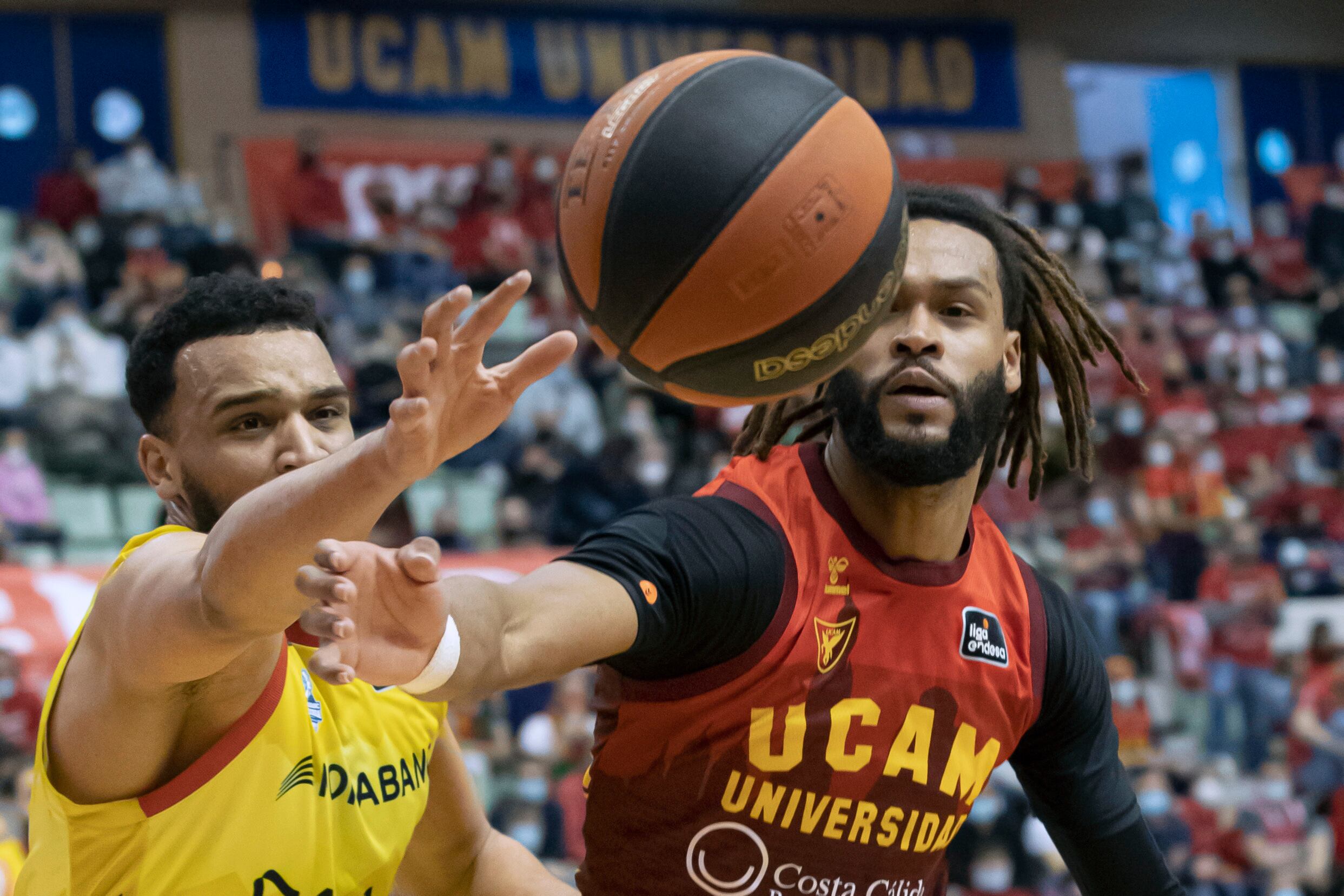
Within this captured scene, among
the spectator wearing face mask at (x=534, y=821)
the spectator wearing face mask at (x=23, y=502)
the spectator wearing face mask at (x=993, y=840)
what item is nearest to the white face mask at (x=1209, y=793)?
the spectator wearing face mask at (x=993, y=840)

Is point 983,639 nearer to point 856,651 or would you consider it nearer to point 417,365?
point 856,651

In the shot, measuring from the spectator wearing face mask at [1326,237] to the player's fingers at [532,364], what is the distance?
636 inches

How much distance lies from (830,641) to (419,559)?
3.87ft

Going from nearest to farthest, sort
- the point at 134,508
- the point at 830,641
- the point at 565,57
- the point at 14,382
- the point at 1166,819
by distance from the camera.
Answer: the point at 830,641 < the point at 1166,819 < the point at 134,508 < the point at 14,382 < the point at 565,57

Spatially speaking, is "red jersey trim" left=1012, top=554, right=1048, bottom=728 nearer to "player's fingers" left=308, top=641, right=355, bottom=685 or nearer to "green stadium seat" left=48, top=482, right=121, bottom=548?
"player's fingers" left=308, top=641, right=355, bottom=685

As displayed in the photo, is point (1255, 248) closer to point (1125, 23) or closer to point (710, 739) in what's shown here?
point (1125, 23)

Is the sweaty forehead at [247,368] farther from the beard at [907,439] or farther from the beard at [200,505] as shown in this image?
the beard at [907,439]

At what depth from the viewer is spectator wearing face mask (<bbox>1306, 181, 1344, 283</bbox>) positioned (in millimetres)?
16359

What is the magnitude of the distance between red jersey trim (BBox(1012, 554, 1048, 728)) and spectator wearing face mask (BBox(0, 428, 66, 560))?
716 centimetres

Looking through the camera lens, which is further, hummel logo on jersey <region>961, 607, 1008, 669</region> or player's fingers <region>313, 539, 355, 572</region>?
hummel logo on jersey <region>961, 607, 1008, 669</region>

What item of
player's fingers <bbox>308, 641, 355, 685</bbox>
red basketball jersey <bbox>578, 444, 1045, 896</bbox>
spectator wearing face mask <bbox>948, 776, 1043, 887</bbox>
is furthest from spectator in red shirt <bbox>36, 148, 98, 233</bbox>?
player's fingers <bbox>308, 641, 355, 685</bbox>

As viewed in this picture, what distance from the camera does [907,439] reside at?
2.90m

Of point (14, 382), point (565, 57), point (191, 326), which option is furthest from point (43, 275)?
point (191, 326)

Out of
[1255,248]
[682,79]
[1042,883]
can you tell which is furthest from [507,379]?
[1255,248]
